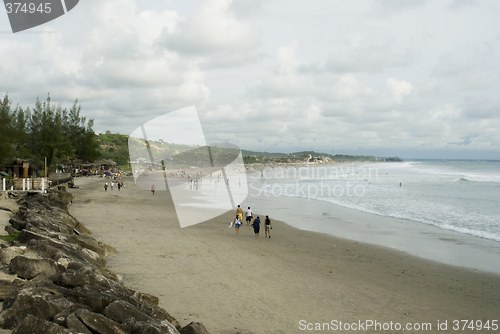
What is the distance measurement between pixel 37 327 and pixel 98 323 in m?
0.69

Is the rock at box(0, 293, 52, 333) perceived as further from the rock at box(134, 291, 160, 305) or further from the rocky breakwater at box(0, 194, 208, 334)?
the rock at box(134, 291, 160, 305)

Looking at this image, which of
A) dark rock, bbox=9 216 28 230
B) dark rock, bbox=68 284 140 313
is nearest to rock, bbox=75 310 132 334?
dark rock, bbox=68 284 140 313

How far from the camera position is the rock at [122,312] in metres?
4.65

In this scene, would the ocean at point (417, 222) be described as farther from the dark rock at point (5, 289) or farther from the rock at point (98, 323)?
the dark rock at point (5, 289)

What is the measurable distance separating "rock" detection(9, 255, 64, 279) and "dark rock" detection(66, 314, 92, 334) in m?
1.67

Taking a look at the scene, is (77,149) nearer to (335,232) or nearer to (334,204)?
(334,204)

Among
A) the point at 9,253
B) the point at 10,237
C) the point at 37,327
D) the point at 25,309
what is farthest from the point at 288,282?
the point at 10,237

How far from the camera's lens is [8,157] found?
27609mm

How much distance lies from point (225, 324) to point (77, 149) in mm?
62906

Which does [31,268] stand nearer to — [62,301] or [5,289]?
[5,289]

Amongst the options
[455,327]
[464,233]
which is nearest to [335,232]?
[464,233]

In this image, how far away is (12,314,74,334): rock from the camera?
3.79 metres

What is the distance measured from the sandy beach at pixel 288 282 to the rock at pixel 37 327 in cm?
331

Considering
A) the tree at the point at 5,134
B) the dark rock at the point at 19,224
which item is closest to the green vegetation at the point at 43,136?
the tree at the point at 5,134
